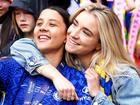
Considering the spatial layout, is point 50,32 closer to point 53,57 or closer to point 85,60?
point 53,57

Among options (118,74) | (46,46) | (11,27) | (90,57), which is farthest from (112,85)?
(11,27)

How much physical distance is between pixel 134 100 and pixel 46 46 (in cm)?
57

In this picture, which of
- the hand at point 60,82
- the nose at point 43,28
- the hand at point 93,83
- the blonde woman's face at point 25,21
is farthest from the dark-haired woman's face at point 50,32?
the blonde woman's face at point 25,21

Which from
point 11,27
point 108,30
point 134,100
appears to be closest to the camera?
point 134,100

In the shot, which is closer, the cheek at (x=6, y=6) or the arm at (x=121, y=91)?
the arm at (x=121, y=91)

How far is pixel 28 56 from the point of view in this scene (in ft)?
7.72

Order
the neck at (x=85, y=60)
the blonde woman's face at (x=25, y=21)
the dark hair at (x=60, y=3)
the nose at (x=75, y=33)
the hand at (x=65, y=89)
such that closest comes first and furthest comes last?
the hand at (x=65, y=89) < the nose at (x=75, y=33) < the neck at (x=85, y=60) < the blonde woman's face at (x=25, y=21) < the dark hair at (x=60, y=3)

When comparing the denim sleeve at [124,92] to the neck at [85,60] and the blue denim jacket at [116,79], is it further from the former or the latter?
the neck at [85,60]

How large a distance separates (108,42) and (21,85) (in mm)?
546

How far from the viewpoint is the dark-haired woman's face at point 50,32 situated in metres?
2.36

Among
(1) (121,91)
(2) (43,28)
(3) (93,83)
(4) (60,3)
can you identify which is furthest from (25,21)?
(1) (121,91)

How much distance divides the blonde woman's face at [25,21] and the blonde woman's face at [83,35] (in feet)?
2.13

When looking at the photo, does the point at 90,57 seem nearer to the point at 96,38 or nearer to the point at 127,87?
the point at 96,38

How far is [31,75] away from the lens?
2.33m
